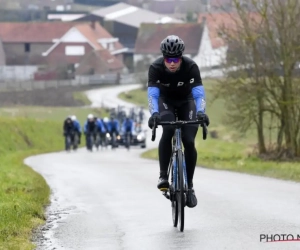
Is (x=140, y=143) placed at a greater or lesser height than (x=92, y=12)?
lesser

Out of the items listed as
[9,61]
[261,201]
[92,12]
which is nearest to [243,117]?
[261,201]

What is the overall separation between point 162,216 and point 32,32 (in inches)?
4081

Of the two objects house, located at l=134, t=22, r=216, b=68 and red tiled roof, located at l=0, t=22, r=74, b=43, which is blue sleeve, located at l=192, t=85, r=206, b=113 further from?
red tiled roof, located at l=0, t=22, r=74, b=43

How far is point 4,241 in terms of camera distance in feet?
31.8

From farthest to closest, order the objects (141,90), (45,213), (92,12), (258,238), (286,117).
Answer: (92,12) → (141,90) → (286,117) → (45,213) → (258,238)

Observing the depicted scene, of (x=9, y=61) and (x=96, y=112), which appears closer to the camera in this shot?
(x=96, y=112)

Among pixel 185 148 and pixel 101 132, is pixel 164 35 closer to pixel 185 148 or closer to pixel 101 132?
pixel 101 132

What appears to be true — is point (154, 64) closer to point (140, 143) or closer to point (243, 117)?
point (243, 117)

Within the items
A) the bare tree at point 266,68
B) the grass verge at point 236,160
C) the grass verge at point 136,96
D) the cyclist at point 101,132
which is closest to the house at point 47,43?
the grass verge at point 136,96

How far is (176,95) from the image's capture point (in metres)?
10.8

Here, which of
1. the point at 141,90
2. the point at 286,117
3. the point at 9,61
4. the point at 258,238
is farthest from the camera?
the point at 9,61

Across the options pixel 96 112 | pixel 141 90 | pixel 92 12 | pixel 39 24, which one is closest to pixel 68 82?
pixel 141 90

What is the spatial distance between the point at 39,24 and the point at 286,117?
292 feet

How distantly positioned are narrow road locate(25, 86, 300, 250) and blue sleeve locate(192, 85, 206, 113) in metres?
1.24
